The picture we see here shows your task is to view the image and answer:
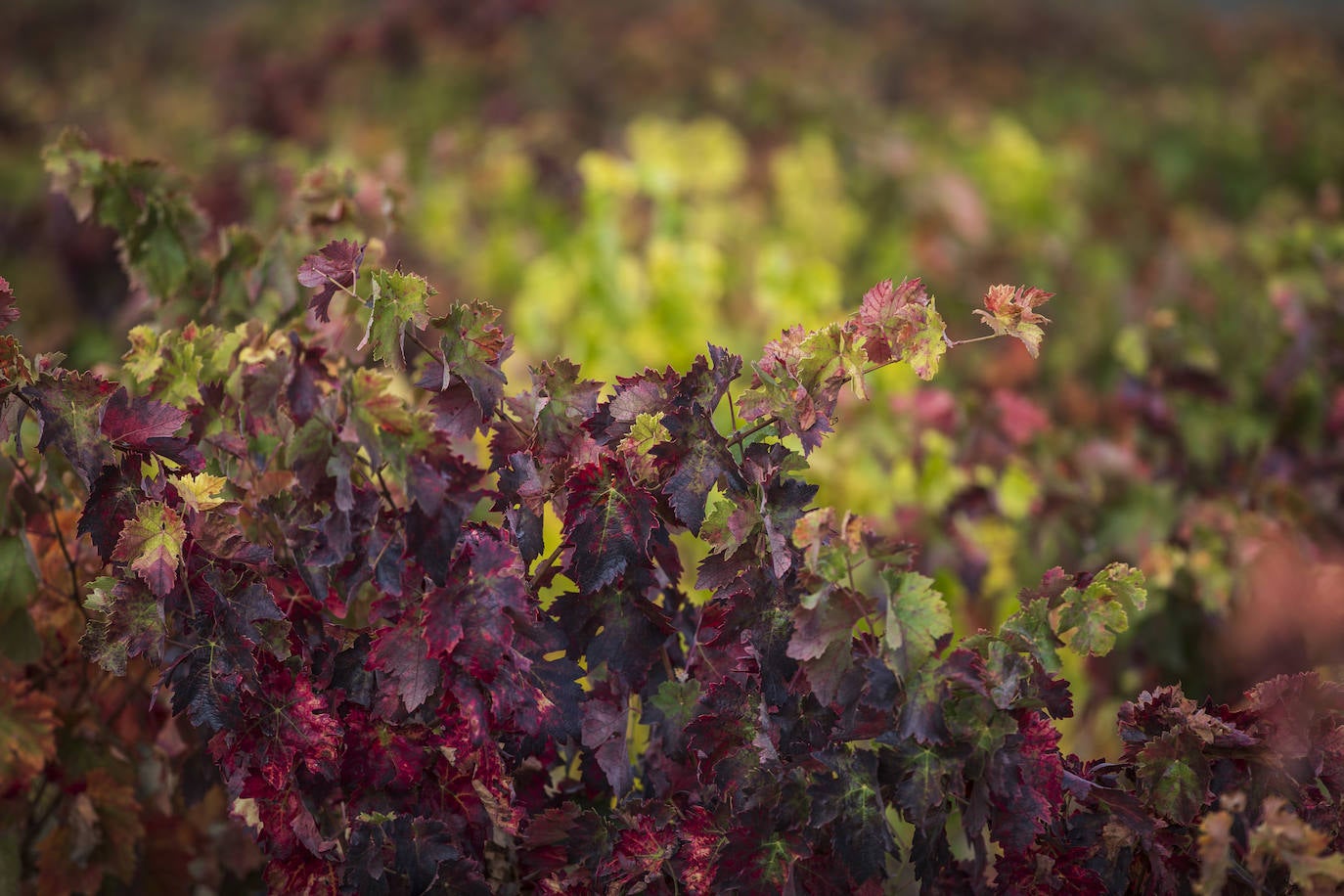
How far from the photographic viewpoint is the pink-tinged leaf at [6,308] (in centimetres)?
131

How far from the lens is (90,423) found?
132 centimetres

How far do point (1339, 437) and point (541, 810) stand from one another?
6.80 ft

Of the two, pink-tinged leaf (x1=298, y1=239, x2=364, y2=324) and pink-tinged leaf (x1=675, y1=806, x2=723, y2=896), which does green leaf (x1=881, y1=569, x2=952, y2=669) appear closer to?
pink-tinged leaf (x1=675, y1=806, x2=723, y2=896)

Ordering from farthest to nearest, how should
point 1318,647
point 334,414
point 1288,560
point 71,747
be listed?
point 1288,560 < point 1318,647 < point 71,747 < point 334,414

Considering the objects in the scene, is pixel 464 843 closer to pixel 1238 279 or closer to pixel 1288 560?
pixel 1288 560

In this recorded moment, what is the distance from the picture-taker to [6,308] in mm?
1319

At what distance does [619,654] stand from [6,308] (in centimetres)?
78

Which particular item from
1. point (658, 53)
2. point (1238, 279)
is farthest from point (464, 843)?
point (658, 53)

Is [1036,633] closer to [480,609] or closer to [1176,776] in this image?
[1176,776]

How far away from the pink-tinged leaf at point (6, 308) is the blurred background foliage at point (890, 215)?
497 millimetres

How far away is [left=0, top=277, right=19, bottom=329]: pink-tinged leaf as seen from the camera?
1.31m

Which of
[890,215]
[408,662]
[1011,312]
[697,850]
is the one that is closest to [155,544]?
[408,662]

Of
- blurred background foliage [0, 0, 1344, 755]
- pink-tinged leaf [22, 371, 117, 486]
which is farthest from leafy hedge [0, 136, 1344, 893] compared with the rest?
blurred background foliage [0, 0, 1344, 755]

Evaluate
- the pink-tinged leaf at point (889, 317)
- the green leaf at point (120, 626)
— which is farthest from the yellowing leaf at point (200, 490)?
the pink-tinged leaf at point (889, 317)
